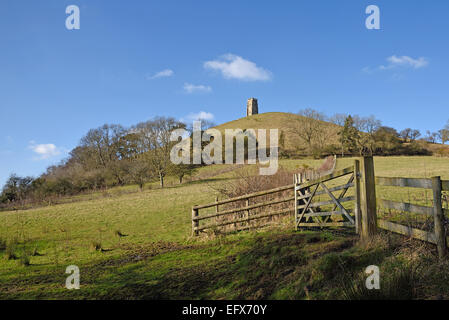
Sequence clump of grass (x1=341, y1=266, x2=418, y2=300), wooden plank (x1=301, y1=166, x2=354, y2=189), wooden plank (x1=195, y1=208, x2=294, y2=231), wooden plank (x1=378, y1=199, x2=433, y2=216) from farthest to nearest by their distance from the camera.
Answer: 1. wooden plank (x1=195, y1=208, x2=294, y2=231)
2. wooden plank (x1=301, y1=166, x2=354, y2=189)
3. wooden plank (x1=378, y1=199, x2=433, y2=216)
4. clump of grass (x1=341, y1=266, x2=418, y2=300)

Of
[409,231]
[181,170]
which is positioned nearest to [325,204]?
[409,231]

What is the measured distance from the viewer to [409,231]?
5.21 m

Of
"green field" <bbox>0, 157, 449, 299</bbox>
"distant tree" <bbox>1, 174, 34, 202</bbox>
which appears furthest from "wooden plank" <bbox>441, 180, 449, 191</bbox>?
"distant tree" <bbox>1, 174, 34, 202</bbox>

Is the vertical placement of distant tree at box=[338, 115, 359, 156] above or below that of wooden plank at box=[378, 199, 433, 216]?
above

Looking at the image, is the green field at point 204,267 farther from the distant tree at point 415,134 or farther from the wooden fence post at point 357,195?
the distant tree at point 415,134

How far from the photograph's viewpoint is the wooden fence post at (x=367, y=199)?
5961 millimetres

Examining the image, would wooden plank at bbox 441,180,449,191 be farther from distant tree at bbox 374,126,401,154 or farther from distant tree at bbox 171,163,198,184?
distant tree at bbox 374,126,401,154

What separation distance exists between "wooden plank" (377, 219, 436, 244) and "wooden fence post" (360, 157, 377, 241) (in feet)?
0.69

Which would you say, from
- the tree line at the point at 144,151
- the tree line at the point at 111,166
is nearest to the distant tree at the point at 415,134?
the tree line at the point at 144,151

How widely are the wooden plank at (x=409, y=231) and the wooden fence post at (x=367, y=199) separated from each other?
21cm

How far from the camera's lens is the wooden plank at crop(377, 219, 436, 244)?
4.82 metres

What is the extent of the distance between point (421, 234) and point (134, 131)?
50.1m

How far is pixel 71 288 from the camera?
5785mm

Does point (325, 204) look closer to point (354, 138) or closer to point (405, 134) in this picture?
point (354, 138)
